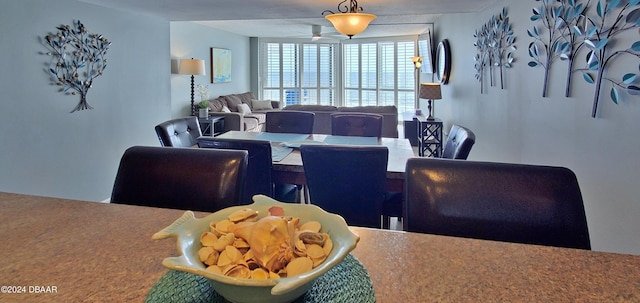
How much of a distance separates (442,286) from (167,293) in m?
0.49

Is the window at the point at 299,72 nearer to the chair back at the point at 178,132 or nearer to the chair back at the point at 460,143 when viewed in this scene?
the chair back at the point at 178,132

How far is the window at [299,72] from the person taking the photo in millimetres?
9562

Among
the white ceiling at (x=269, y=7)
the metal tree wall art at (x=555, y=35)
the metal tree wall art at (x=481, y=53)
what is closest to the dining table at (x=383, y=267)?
the metal tree wall art at (x=555, y=35)

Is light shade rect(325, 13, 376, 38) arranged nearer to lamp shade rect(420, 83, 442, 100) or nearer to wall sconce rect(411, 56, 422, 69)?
lamp shade rect(420, 83, 442, 100)

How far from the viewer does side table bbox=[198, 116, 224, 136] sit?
604 centimetres

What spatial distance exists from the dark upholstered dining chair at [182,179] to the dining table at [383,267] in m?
0.25

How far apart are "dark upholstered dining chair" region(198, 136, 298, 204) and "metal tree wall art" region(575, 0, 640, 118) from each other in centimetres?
164

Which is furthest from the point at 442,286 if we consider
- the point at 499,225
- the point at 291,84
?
the point at 291,84

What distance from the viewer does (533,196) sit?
105 centimetres

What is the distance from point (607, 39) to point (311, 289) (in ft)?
5.63

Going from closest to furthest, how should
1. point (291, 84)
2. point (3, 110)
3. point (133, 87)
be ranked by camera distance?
point (3, 110)
point (133, 87)
point (291, 84)

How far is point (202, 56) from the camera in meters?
7.02

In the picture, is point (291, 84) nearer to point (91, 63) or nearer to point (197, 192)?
point (91, 63)

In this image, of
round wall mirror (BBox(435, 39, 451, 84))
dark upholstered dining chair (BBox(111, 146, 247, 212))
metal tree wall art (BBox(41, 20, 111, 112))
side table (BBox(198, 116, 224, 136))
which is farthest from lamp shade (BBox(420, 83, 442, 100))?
dark upholstered dining chair (BBox(111, 146, 247, 212))
